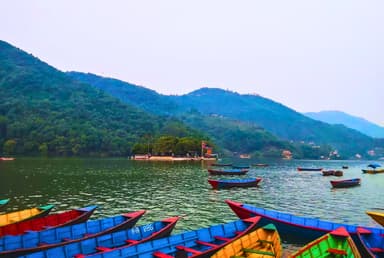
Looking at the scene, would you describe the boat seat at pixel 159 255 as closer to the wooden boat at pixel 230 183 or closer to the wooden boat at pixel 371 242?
the wooden boat at pixel 371 242

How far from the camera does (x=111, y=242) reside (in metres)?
20.4

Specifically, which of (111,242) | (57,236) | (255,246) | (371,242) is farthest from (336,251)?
(57,236)

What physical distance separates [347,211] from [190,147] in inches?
4958

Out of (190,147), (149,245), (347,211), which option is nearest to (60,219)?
(149,245)

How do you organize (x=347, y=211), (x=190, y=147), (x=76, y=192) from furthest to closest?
(x=190, y=147) → (x=76, y=192) → (x=347, y=211)

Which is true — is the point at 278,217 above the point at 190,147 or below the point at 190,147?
below

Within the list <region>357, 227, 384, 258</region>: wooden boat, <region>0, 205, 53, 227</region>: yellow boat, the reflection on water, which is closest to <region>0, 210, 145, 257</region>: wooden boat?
<region>0, 205, 53, 227</region>: yellow boat

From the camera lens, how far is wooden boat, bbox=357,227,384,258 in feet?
69.9

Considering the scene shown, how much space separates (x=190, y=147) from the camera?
547 ft

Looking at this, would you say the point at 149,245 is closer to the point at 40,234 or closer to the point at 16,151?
the point at 40,234

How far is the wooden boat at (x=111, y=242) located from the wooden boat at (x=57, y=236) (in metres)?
0.89

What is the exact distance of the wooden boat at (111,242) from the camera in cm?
1739

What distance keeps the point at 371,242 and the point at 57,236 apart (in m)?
20.4

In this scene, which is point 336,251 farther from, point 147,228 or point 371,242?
point 147,228
